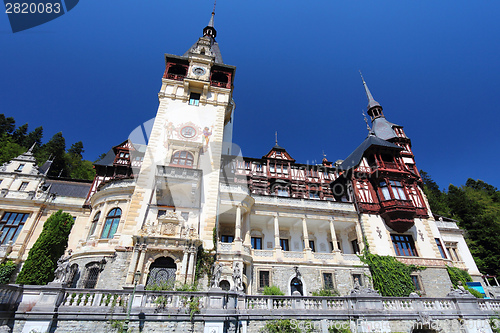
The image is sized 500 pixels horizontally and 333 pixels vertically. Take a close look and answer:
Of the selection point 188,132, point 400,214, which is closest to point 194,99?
point 188,132

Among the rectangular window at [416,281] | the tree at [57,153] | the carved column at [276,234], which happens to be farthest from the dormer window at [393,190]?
the tree at [57,153]

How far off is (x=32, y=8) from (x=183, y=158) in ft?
47.7

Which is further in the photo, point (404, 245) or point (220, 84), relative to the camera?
point (220, 84)

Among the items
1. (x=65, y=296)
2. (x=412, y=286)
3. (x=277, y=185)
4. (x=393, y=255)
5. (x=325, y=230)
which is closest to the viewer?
(x=65, y=296)

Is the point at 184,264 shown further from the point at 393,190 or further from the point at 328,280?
the point at 393,190

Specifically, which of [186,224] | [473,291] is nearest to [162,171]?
Result: [186,224]

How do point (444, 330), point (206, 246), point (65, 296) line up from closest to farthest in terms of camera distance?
1. point (65, 296)
2. point (444, 330)
3. point (206, 246)

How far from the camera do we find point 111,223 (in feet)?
67.6

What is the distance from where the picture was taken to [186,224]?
803 inches

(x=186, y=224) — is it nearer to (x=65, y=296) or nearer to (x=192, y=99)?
(x=65, y=296)

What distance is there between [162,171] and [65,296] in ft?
37.4

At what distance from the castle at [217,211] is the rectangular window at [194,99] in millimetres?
198

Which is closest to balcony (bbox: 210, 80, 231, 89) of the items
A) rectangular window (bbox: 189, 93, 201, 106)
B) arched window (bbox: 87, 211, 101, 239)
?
rectangular window (bbox: 189, 93, 201, 106)

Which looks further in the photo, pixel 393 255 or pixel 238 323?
pixel 393 255
